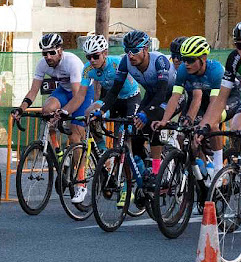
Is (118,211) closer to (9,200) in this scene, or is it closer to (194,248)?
(194,248)

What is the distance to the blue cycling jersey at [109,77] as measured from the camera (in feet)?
43.2

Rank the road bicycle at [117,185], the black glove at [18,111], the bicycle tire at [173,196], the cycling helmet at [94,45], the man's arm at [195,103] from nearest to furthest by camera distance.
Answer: the bicycle tire at [173,196]
the road bicycle at [117,185]
the man's arm at [195,103]
the cycling helmet at [94,45]
the black glove at [18,111]

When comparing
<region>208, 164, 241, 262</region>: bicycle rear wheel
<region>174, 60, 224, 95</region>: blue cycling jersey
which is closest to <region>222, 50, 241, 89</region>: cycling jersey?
<region>208, 164, 241, 262</region>: bicycle rear wheel

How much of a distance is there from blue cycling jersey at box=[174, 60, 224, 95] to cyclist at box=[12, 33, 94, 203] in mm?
1474

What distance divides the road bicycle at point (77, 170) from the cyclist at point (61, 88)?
48cm

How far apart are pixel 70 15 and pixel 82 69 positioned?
17.5 m

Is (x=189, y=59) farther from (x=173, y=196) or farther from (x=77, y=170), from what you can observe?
(x=77, y=170)

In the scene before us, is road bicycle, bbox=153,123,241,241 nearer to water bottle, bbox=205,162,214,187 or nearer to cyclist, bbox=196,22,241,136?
water bottle, bbox=205,162,214,187

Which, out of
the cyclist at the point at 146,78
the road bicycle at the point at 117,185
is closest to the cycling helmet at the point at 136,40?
the cyclist at the point at 146,78

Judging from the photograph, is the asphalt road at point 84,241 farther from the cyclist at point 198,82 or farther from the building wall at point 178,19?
the building wall at point 178,19

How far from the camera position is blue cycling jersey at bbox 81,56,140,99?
43.2 ft

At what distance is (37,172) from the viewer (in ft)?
43.3

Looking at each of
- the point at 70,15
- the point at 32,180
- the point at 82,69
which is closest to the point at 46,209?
the point at 32,180

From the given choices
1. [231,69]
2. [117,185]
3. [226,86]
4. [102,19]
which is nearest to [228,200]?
[226,86]
